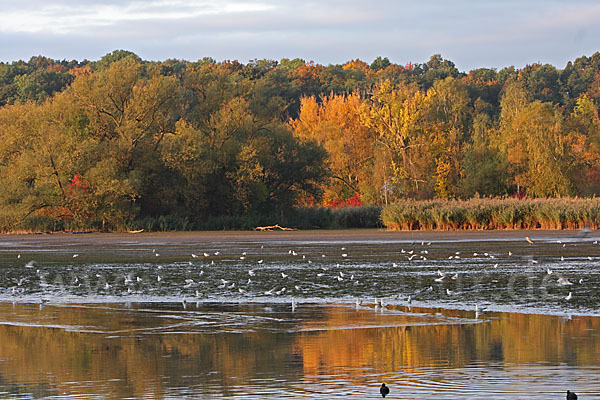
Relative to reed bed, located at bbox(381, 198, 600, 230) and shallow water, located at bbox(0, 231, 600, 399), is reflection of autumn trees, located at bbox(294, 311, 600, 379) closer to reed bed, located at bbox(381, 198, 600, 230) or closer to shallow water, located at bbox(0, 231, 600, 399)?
shallow water, located at bbox(0, 231, 600, 399)

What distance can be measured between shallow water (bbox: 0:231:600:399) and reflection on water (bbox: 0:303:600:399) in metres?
0.03

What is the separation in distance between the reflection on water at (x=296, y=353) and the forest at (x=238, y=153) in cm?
3969

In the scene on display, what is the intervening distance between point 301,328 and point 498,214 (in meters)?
38.0

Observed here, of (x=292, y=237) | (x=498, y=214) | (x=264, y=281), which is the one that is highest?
(x=264, y=281)

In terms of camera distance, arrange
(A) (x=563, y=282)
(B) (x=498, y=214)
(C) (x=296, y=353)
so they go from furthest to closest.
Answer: (B) (x=498, y=214)
(A) (x=563, y=282)
(C) (x=296, y=353)

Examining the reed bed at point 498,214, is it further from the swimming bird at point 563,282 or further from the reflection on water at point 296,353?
the reflection on water at point 296,353

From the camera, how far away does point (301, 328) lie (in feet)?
49.5

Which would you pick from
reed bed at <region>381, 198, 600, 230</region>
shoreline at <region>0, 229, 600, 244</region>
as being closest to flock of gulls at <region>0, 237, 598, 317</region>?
shoreline at <region>0, 229, 600, 244</region>

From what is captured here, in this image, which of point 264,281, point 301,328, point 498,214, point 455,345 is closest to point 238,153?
point 498,214

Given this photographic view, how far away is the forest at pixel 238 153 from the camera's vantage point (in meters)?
57.3

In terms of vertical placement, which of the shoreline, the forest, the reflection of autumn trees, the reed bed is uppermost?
the forest

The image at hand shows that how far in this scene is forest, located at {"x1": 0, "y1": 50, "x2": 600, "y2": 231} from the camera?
5731cm

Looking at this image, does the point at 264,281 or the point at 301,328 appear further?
the point at 264,281

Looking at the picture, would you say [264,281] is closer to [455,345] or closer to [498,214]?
[455,345]
